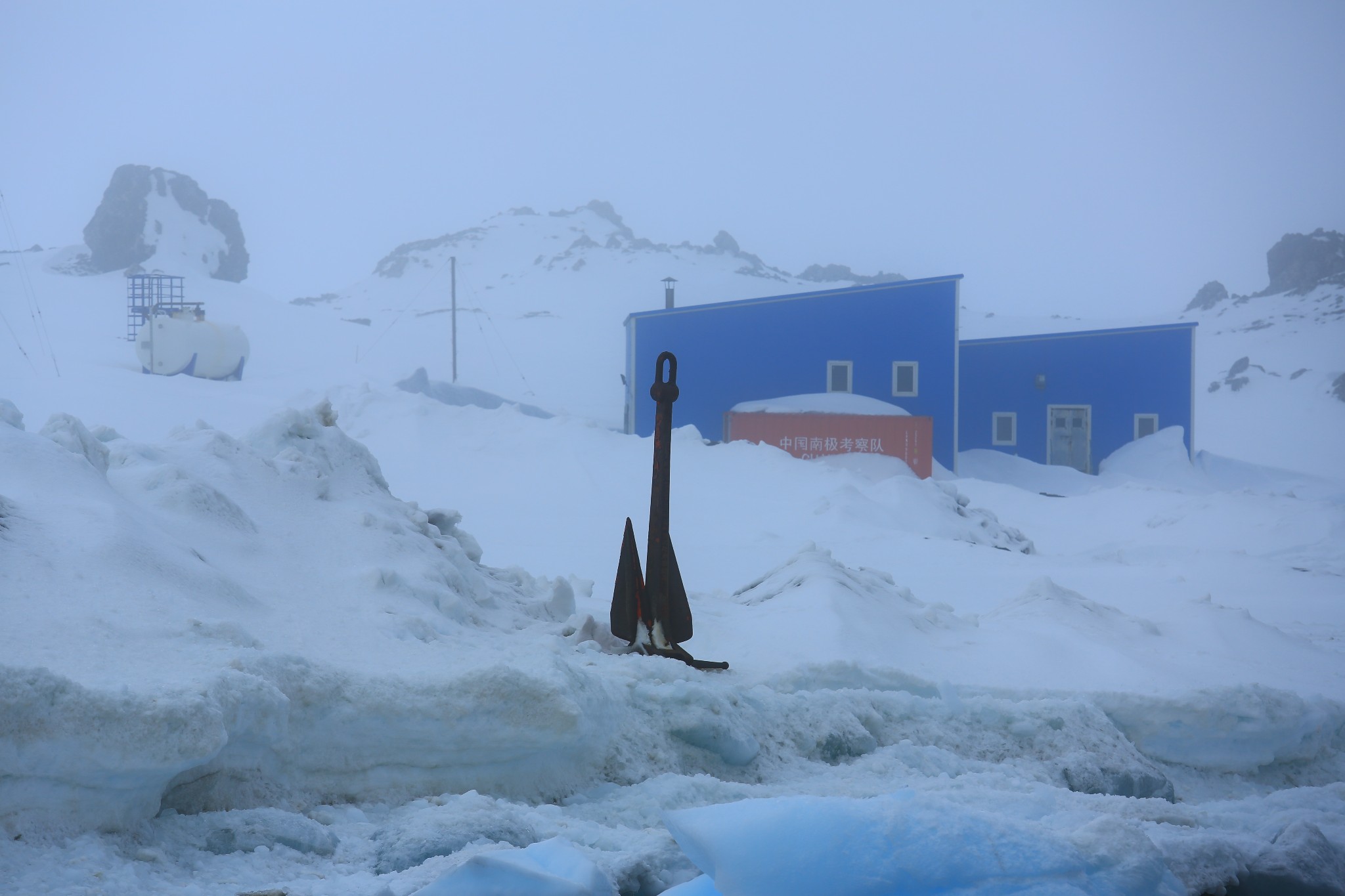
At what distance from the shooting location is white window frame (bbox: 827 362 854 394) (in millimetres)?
20141

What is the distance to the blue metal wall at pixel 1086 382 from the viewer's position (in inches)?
899

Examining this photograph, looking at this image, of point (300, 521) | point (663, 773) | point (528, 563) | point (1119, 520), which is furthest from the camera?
point (1119, 520)

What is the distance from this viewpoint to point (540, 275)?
73.4m

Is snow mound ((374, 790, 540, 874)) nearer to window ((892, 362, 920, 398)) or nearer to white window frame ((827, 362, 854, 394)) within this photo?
white window frame ((827, 362, 854, 394))

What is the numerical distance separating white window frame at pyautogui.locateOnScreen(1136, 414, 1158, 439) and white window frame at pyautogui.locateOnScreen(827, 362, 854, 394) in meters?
8.10

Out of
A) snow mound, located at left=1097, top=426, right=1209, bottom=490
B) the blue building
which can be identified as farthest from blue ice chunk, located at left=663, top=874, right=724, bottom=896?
snow mound, located at left=1097, top=426, right=1209, bottom=490

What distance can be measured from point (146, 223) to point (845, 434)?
3965 cm

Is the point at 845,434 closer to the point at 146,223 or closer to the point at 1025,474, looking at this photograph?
the point at 1025,474

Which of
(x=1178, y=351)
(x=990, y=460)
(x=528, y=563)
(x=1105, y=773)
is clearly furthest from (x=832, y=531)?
(x=1178, y=351)

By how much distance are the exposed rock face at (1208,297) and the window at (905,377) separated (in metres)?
40.1

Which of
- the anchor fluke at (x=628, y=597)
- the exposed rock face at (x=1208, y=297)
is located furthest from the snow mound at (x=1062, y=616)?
the exposed rock face at (x=1208, y=297)

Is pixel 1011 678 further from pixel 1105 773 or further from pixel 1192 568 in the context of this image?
pixel 1192 568

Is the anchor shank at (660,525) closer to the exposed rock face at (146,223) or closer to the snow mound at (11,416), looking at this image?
the snow mound at (11,416)

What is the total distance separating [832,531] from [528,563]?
343 centimetres
